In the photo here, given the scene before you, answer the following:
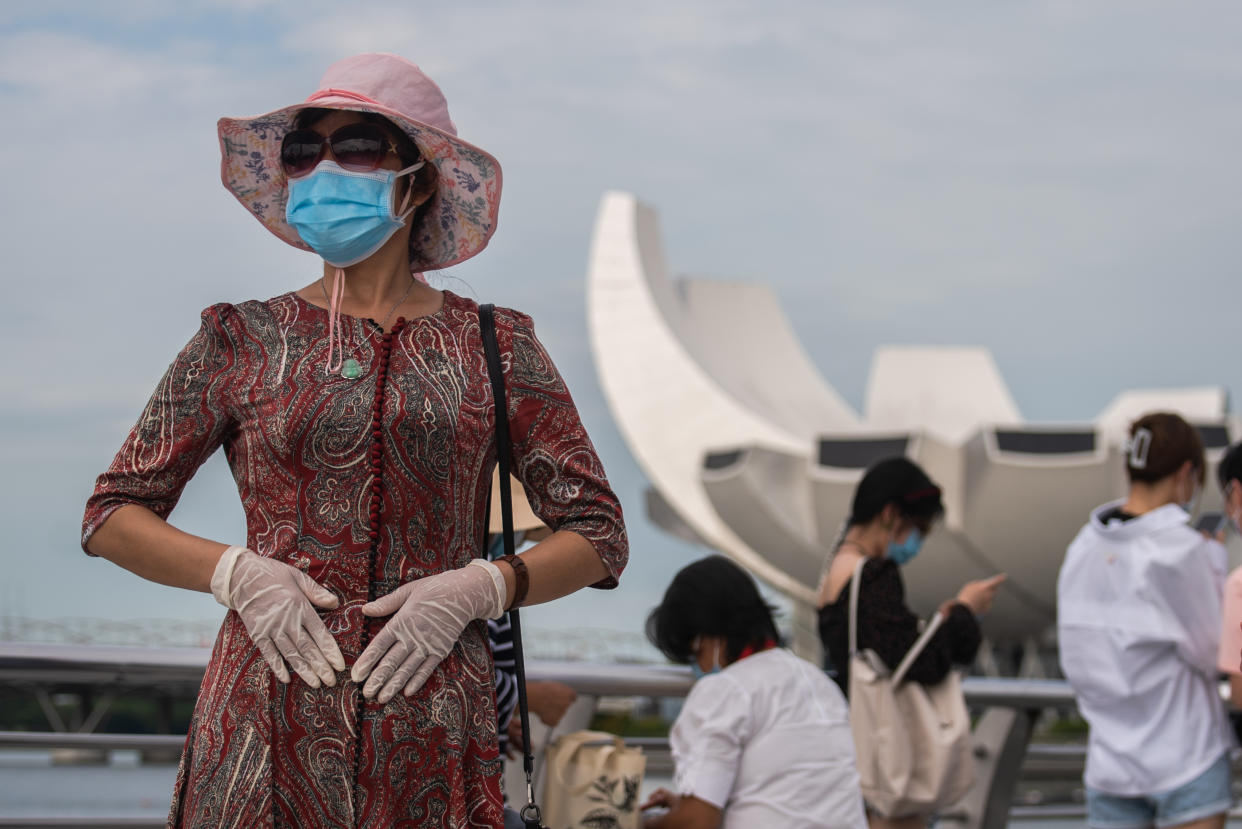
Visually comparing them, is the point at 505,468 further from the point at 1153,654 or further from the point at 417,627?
the point at 1153,654

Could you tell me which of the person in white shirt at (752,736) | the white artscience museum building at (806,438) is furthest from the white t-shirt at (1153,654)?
the white artscience museum building at (806,438)

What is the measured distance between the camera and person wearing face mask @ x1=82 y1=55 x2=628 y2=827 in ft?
4.50

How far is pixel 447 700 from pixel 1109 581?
1.74 meters

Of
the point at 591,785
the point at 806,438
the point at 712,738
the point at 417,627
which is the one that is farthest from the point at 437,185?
the point at 806,438

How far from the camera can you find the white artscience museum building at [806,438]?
1451cm

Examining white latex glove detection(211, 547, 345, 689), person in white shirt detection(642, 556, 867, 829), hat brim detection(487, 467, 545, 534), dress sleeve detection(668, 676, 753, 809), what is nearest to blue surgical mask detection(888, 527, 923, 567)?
person in white shirt detection(642, 556, 867, 829)

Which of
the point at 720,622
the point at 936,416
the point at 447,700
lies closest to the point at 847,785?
the point at 720,622

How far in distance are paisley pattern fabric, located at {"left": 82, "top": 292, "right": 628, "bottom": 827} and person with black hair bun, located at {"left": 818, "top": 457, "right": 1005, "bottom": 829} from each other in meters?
1.42

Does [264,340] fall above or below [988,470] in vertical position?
above

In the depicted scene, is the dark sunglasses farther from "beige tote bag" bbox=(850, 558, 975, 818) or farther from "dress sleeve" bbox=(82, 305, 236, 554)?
"beige tote bag" bbox=(850, 558, 975, 818)

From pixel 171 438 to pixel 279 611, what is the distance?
220 millimetres

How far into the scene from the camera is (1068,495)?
47.0 ft

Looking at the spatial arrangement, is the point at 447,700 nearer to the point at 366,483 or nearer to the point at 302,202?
the point at 366,483

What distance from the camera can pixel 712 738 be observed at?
2.31 m
